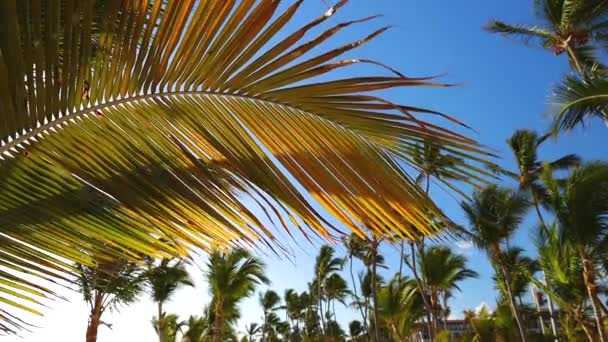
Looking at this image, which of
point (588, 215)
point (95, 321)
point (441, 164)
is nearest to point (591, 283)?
point (588, 215)

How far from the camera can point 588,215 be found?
14.7 meters

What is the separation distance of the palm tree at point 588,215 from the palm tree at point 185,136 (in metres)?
15.0

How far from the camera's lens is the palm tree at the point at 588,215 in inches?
568

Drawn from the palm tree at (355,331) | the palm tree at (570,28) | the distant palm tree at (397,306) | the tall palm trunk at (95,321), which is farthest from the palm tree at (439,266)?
the palm tree at (355,331)

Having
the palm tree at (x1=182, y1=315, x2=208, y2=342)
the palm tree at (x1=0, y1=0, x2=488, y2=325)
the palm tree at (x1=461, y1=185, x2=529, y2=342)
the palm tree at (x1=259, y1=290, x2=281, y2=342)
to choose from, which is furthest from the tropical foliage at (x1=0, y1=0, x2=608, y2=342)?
the palm tree at (x1=259, y1=290, x2=281, y2=342)

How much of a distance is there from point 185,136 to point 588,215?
1612 cm

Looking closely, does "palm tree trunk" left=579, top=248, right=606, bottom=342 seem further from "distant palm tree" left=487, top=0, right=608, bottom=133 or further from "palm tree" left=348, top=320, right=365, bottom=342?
"palm tree" left=348, top=320, right=365, bottom=342

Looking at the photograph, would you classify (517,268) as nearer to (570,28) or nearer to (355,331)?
(570,28)

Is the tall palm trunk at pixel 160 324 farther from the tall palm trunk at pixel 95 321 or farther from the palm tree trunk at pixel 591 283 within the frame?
the palm tree trunk at pixel 591 283

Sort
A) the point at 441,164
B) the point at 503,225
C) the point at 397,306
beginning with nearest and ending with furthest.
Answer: the point at 441,164
the point at 503,225
the point at 397,306

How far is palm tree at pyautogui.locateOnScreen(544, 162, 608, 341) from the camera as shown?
1442 cm

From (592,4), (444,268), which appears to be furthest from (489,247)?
(592,4)

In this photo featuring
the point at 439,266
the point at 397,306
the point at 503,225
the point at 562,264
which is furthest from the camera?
the point at 397,306

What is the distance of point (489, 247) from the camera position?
69.2 feet
